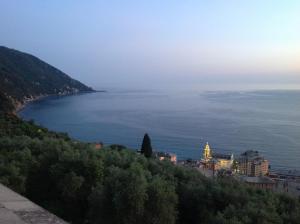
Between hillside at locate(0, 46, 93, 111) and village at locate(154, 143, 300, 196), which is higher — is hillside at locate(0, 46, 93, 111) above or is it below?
above

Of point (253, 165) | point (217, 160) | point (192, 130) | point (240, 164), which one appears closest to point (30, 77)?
point (192, 130)

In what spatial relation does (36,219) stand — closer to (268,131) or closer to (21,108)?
(268,131)

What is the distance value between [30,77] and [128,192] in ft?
393

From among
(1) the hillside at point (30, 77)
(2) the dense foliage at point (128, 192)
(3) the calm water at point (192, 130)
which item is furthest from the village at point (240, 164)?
(1) the hillside at point (30, 77)

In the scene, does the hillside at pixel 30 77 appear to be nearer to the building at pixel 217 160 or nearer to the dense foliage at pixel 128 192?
the building at pixel 217 160

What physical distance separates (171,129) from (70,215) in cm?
5117

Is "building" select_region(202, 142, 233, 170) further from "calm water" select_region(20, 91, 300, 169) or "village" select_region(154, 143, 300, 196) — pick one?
"calm water" select_region(20, 91, 300, 169)

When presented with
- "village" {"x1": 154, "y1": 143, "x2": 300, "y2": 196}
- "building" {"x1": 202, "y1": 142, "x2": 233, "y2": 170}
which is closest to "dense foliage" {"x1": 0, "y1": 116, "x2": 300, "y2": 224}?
"village" {"x1": 154, "y1": 143, "x2": 300, "y2": 196}

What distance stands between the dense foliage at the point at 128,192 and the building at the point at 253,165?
28.5 metres

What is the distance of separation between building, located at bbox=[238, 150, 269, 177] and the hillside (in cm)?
5160

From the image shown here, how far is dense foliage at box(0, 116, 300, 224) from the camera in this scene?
827 centimetres

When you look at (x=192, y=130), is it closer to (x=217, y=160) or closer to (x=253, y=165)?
(x=217, y=160)

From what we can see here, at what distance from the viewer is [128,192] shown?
27.2ft

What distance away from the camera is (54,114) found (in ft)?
258
